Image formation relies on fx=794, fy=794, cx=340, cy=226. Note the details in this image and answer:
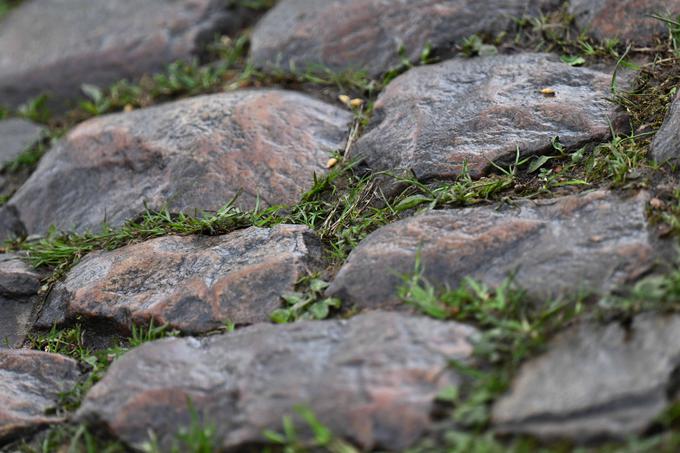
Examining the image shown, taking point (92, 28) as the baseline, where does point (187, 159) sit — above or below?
below

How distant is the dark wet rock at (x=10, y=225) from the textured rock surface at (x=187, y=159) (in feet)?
0.11

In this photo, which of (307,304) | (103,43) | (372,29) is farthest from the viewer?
(103,43)

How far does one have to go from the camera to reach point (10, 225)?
3.08 meters

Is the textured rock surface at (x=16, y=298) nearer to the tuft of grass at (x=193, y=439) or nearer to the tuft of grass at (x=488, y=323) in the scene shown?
the tuft of grass at (x=193, y=439)

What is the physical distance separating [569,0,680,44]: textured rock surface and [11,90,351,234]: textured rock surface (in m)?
0.98

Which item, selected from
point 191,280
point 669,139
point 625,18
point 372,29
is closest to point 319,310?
point 191,280

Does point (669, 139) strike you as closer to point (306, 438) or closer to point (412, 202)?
point (412, 202)

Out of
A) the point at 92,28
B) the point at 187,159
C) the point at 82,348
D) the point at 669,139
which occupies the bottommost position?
the point at 82,348

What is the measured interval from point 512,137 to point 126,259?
130 centimetres

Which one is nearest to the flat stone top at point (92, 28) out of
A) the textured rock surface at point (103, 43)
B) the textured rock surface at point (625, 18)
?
the textured rock surface at point (103, 43)

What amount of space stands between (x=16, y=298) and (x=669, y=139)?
2.13 meters

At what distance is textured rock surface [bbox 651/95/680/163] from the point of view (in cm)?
225

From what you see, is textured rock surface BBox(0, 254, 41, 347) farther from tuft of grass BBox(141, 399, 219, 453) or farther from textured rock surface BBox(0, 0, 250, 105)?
textured rock surface BBox(0, 0, 250, 105)

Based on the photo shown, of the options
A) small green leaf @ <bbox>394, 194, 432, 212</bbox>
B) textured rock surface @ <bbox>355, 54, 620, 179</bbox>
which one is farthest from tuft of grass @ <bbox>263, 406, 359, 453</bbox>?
textured rock surface @ <bbox>355, 54, 620, 179</bbox>
